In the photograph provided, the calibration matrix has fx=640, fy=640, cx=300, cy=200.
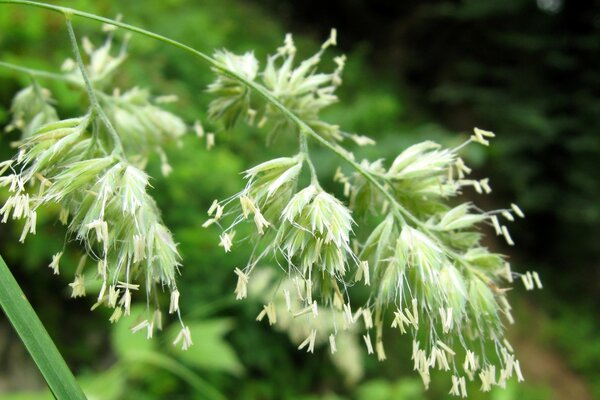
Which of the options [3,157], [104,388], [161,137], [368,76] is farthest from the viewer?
[368,76]

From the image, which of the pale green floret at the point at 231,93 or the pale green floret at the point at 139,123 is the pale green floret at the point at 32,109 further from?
the pale green floret at the point at 231,93

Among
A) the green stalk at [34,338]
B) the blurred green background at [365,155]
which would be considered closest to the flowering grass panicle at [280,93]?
the blurred green background at [365,155]

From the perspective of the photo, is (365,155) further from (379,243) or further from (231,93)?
(379,243)

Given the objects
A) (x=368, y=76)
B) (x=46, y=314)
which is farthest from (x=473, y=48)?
Answer: (x=46, y=314)

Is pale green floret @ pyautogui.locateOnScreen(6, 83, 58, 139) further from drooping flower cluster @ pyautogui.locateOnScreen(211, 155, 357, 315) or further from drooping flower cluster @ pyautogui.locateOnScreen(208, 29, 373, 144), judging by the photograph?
drooping flower cluster @ pyautogui.locateOnScreen(211, 155, 357, 315)

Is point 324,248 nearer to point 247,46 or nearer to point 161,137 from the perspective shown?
point 161,137

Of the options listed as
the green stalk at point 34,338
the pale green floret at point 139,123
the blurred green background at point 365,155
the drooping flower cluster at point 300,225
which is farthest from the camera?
the blurred green background at point 365,155
